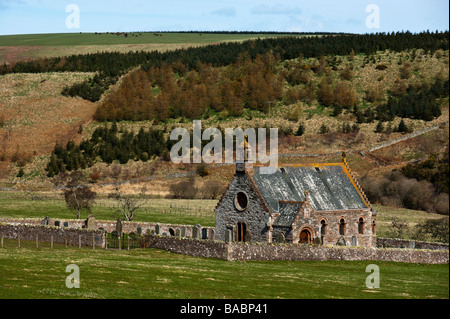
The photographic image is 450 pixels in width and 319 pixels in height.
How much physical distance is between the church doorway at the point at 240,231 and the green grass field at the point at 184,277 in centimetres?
813

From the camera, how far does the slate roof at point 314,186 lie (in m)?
51.7

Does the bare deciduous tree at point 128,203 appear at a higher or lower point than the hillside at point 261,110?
lower

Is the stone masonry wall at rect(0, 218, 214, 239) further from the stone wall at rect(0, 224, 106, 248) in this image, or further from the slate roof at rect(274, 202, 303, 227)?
the slate roof at rect(274, 202, 303, 227)

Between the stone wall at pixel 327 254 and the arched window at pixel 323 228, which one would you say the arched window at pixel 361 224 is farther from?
the stone wall at pixel 327 254

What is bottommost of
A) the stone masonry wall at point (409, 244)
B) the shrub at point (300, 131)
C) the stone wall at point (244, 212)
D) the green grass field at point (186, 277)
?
the stone masonry wall at point (409, 244)

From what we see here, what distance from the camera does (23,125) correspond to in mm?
153375

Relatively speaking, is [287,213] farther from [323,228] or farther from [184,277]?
[184,277]

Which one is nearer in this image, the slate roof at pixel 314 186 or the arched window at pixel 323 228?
the slate roof at pixel 314 186

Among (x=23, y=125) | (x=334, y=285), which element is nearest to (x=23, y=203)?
(x=334, y=285)

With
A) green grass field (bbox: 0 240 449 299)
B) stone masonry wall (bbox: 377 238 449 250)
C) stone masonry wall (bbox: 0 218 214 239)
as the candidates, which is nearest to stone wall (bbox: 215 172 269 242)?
stone masonry wall (bbox: 0 218 214 239)

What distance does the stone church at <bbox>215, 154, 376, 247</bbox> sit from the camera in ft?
163

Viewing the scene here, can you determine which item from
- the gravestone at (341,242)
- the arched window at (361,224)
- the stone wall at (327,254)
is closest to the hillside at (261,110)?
the arched window at (361,224)

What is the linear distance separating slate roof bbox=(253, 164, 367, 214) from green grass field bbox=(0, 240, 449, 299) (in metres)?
8.66
